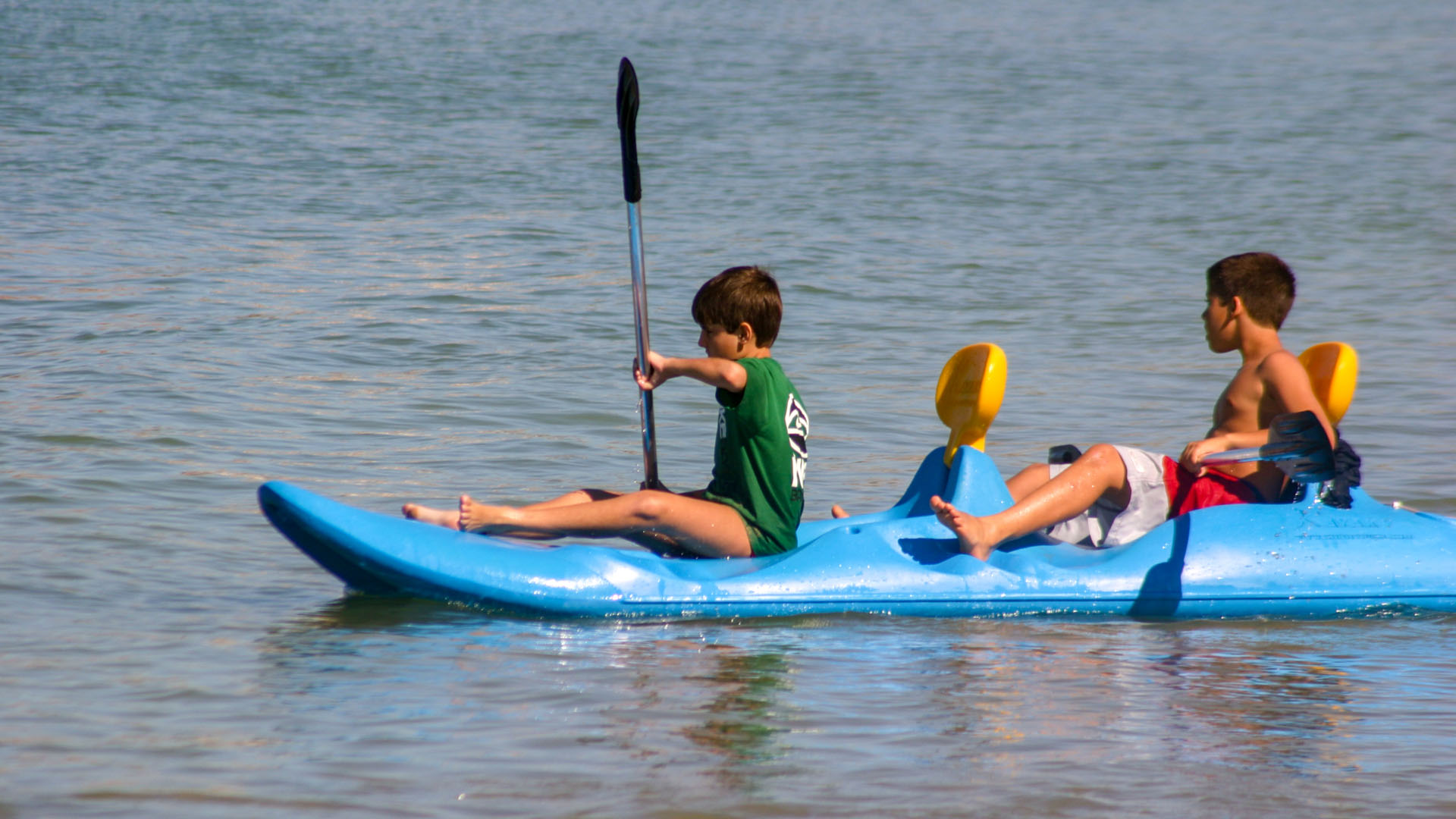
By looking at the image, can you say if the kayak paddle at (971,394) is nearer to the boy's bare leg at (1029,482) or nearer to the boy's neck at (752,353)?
the boy's bare leg at (1029,482)

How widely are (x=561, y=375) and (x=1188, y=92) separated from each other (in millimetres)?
15460

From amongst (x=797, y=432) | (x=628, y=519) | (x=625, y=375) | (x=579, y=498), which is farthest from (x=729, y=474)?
(x=625, y=375)

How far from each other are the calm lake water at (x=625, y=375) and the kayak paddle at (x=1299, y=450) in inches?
19.0

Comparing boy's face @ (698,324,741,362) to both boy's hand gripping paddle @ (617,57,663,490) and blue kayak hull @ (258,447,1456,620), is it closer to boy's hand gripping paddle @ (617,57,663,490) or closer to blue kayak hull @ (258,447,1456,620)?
boy's hand gripping paddle @ (617,57,663,490)

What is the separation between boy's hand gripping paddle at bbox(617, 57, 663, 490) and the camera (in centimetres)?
480

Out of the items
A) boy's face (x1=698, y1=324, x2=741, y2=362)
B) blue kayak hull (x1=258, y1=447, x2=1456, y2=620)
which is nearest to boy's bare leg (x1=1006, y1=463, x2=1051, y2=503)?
blue kayak hull (x1=258, y1=447, x2=1456, y2=620)

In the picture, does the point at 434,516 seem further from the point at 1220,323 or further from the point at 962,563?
the point at 1220,323

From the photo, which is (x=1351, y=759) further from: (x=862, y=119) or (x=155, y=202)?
(x=862, y=119)

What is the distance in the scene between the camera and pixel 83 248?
1144 centimetres

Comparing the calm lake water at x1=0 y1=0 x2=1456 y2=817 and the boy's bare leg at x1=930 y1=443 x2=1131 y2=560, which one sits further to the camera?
the boy's bare leg at x1=930 y1=443 x2=1131 y2=560

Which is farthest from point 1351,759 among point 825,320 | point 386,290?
point 386,290

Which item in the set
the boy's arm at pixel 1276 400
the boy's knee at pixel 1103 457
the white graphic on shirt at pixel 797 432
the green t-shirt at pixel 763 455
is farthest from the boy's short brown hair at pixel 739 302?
the boy's arm at pixel 1276 400

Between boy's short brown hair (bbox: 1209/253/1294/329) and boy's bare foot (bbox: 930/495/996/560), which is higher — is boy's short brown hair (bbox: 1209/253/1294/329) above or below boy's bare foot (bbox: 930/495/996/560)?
above

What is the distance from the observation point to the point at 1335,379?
502cm
